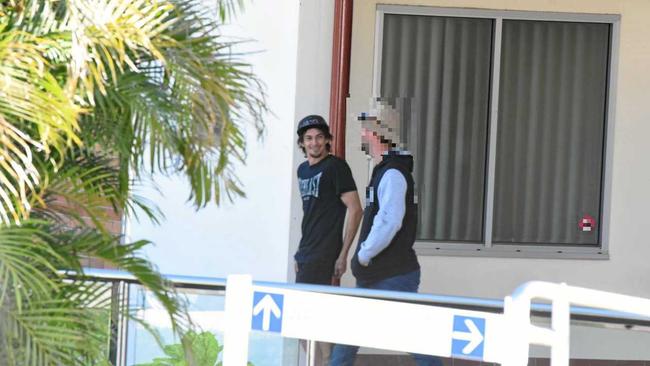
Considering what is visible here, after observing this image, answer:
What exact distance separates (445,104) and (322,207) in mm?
2572

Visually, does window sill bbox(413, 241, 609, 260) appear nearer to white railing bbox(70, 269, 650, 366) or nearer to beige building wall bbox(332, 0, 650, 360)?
beige building wall bbox(332, 0, 650, 360)

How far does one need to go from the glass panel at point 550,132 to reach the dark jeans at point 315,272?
252 centimetres

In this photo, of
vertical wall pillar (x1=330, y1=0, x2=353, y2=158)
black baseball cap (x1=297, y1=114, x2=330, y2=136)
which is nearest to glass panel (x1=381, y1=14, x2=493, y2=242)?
vertical wall pillar (x1=330, y1=0, x2=353, y2=158)

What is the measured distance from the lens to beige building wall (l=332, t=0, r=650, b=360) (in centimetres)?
873

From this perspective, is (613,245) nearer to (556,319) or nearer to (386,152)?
(386,152)

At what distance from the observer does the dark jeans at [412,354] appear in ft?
16.9

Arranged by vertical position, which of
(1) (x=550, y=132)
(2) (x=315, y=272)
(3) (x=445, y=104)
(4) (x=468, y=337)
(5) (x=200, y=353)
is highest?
(3) (x=445, y=104)

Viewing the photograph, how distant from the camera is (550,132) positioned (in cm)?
900

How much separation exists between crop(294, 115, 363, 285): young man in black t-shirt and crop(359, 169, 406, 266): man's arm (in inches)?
23.9

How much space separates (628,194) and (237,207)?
337 cm

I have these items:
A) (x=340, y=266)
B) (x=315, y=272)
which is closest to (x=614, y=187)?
(x=340, y=266)

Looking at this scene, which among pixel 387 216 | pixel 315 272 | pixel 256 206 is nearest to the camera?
pixel 387 216

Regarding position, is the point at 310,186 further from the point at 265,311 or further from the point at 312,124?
the point at 265,311

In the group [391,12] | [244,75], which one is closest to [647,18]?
[391,12]
